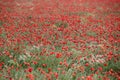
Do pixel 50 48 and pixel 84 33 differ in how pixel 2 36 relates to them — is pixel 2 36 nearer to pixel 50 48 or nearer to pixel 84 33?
pixel 50 48

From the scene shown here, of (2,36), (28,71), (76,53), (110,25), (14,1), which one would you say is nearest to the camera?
(28,71)

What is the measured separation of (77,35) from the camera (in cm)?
991

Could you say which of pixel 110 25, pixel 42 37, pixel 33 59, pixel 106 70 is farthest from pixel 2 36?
pixel 110 25

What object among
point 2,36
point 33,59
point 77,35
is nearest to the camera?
point 33,59

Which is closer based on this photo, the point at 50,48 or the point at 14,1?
the point at 50,48

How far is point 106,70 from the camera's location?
6836mm

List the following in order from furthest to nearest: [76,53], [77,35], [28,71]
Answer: [77,35], [76,53], [28,71]

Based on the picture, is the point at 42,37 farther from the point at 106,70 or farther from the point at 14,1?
the point at 14,1

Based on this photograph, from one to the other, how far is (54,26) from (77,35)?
1407mm

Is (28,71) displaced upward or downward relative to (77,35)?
upward

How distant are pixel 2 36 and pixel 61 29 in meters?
2.82

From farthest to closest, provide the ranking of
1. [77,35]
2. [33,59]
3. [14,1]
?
[14,1]
[77,35]
[33,59]

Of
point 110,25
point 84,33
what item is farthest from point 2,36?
point 110,25

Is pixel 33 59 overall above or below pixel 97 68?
→ above
